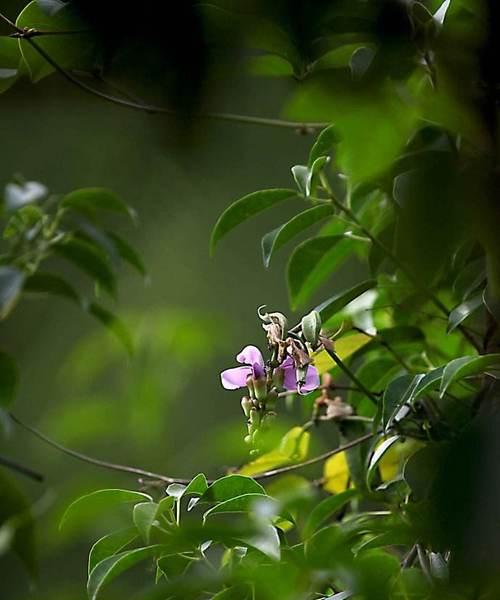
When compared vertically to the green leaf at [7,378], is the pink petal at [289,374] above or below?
above

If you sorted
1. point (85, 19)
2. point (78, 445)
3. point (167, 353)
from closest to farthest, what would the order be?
point (85, 19)
point (167, 353)
point (78, 445)

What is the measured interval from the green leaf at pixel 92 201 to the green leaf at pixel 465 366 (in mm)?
576

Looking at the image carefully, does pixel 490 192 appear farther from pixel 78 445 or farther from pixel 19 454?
pixel 19 454

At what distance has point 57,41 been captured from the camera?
553mm

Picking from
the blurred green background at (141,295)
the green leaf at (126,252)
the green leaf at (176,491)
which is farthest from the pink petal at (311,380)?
the blurred green background at (141,295)

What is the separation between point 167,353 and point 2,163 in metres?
0.88

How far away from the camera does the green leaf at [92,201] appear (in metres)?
1.12

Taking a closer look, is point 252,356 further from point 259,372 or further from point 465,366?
point 465,366

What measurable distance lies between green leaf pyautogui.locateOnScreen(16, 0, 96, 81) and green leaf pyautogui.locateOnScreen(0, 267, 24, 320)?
278mm

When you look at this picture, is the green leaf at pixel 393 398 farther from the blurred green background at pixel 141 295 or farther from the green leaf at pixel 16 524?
the blurred green background at pixel 141 295

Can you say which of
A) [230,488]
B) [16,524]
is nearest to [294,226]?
[230,488]

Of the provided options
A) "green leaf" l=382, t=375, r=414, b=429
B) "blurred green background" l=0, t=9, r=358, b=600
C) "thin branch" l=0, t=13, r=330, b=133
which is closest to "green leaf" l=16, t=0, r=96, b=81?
"thin branch" l=0, t=13, r=330, b=133

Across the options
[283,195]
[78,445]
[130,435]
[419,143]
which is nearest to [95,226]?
[283,195]

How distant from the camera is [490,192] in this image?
0.28 metres
